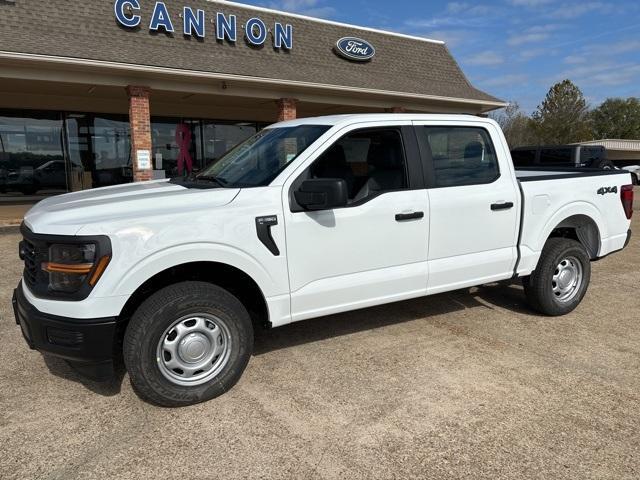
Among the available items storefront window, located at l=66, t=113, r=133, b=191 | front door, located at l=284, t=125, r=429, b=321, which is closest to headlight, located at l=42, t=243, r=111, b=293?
front door, located at l=284, t=125, r=429, b=321

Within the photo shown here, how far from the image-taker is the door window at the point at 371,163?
157 inches

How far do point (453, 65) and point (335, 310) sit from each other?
57.6 feet

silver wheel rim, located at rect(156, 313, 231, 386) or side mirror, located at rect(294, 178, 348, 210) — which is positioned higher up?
side mirror, located at rect(294, 178, 348, 210)

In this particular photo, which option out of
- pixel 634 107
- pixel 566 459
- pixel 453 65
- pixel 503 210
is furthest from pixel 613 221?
pixel 634 107

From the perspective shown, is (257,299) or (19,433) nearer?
(19,433)

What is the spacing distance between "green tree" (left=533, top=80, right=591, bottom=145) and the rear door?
51.6 m

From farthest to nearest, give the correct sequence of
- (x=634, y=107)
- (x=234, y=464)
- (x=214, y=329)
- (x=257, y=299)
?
(x=634, y=107) → (x=257, y=299) → (x=214, y=329) → (x=234, y=464)

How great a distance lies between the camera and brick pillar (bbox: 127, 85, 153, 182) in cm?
1188

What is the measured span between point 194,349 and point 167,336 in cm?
20

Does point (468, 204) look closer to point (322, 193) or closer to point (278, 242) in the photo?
point (322, 193)

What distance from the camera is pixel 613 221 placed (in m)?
5.27

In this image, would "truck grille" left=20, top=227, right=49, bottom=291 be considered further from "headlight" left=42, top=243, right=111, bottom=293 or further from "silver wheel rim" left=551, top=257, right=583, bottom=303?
"silver wheel rim" left=551, top=257, right=583, bottom=303

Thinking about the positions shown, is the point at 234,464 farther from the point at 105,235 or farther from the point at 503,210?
the point at 503,210

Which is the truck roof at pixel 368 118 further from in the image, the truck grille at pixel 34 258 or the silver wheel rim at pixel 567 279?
the truck grille at pixel 34 258
